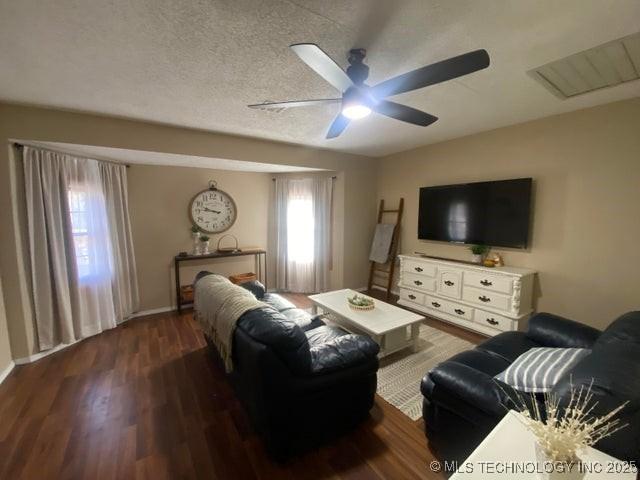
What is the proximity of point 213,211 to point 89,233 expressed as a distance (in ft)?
5.01

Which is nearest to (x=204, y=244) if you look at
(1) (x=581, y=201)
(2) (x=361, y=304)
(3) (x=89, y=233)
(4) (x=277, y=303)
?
(3) (x=89, y=233)

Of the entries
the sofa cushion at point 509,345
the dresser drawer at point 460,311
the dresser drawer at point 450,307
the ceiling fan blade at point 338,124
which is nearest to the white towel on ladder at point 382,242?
the dresser drawer at point 450,307

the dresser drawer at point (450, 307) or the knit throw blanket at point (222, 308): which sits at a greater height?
the knit throw blanket at point (222, 308)

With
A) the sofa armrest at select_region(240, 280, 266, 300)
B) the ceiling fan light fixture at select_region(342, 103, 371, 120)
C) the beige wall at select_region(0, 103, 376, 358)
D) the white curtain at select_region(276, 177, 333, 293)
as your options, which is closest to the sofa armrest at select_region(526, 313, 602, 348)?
the ceiling fan light fixture at select_region(342, 103, 371, 120)

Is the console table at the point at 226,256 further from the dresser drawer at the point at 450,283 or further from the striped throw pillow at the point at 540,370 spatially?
A: the striped throw pillow at the point at 540,370

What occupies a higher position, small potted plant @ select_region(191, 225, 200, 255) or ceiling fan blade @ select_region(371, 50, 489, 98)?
ceiling fan blade @ select_region(371, 50, 489, 98)

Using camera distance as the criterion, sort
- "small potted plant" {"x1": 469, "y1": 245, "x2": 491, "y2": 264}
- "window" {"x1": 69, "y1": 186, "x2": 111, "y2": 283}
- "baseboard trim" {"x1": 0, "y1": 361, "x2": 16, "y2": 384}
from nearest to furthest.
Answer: "baseboard trim" {"x1": 0, "y1": 361, "x2": 16, "y2": 384}
"window" {"x1": 69, "y1": 186, "x2": 111, "y2": 283}
"small potted plant" {"x1": 469, "y1": 245, "x2": 491, "y2": 264}

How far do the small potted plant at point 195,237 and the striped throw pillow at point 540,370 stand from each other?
12.7 ft

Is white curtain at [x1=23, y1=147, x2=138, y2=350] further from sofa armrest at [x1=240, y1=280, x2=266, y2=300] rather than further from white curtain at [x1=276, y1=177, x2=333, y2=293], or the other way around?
white curtain at [x1=276, y1=177, x2=333, y2=293]

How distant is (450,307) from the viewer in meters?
3.35

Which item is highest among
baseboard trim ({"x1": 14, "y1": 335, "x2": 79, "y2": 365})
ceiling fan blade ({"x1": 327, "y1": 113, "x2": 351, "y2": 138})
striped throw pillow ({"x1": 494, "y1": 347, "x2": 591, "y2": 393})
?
ceiling fan blade ({"x1": 327, "y1": 113, "x2": 351, "y2": 138})

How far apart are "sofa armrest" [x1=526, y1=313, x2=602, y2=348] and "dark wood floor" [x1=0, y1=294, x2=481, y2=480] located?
1.14 m

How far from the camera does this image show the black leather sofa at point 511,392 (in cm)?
95

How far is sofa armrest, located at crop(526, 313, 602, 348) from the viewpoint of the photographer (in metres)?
1.80
